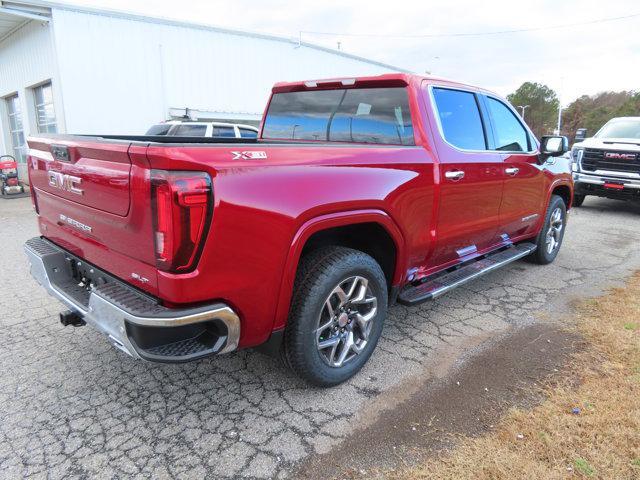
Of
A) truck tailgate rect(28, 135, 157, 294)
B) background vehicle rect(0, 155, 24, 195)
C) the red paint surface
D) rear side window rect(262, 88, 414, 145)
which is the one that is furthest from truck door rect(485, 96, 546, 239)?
background vehicle rect(0, 155, 24, 195)

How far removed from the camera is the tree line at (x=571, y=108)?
149 feet

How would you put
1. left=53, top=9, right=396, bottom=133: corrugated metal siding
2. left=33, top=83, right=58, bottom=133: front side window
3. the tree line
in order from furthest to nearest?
the tree line
left=33, top=83, right=58, bottom=133: front side window
left=53, top=9, right=396, bottom=133: corrugated metal siding

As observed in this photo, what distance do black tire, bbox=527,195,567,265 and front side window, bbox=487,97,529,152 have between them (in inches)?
42.4

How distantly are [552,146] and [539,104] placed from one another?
6426 centimetres

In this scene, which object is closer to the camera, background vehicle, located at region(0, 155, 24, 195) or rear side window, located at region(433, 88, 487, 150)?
rear side window, located at region(433, 88, 487, 150)

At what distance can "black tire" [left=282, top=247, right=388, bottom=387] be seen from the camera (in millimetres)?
2574

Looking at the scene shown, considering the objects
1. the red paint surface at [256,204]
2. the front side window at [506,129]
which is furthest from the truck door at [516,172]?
the red paint surface at [256,204]

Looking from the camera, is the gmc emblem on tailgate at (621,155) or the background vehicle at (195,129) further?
the background vehicle at (195,129)

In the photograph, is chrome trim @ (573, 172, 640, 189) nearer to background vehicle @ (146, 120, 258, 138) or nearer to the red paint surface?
the red paint surface

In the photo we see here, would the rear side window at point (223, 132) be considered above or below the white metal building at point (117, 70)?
below

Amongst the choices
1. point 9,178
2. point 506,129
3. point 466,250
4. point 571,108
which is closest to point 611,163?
point 506,129

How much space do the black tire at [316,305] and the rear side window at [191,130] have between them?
8.86 m

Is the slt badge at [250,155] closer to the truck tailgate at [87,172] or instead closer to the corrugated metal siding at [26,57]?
the truck tailgate at [87,172]

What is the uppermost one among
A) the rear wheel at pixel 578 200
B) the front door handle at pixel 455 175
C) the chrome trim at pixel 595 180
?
the front door handle at pixel 455 175
